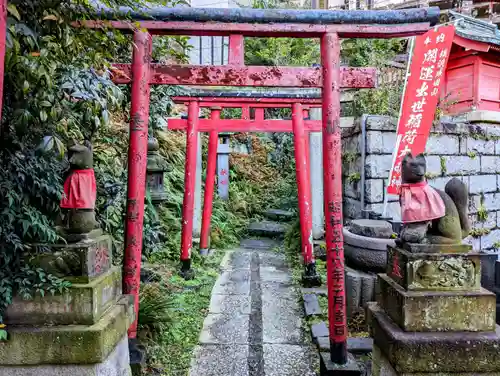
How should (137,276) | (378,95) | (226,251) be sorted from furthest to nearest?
(226,251) < (378,95) < (137,276)

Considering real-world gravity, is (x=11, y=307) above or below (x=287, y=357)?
above

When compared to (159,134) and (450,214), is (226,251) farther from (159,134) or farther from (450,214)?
(450,214)

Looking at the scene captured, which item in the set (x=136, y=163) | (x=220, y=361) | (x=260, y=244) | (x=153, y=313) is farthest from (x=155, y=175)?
(x=260, y=244)

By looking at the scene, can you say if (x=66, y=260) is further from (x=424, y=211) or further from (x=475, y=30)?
(x=475, y=30)

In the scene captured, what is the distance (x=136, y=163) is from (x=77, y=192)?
2.90 ft

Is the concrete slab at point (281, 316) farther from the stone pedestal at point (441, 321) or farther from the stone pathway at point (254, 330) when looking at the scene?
the stone pedestal at point (441, 321)

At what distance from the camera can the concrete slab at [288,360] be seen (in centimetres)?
338

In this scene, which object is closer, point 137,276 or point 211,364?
point 137,276

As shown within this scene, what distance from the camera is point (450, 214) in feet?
7.81

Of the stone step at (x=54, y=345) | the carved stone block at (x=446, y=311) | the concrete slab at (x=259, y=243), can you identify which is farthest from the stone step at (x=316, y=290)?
the stone step at (x=54, y=345)

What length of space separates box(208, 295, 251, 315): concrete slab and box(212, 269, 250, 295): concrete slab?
184 millimetres

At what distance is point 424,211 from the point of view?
236 cm

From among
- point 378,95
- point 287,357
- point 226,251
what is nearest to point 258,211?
point 226,251

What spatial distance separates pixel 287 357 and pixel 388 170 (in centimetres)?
370
